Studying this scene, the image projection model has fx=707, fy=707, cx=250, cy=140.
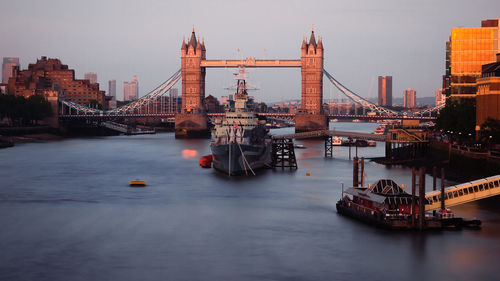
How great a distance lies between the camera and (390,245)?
25625mm

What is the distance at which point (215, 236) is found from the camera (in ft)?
92.8

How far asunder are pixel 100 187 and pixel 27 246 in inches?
654

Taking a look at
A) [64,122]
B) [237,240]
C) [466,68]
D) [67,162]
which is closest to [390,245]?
[237,240]

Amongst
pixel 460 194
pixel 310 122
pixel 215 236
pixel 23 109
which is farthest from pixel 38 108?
pixel 460 194

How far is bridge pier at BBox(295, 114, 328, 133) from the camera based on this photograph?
11812 cm

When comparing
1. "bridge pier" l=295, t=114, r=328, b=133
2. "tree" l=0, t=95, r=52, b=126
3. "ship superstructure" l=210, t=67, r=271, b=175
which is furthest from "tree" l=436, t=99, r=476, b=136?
"tree" l=0, t=95, r=52, b=126

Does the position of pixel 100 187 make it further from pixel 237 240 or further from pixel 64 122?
pixel 64 122

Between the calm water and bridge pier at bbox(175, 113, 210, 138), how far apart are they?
6914 centimetres

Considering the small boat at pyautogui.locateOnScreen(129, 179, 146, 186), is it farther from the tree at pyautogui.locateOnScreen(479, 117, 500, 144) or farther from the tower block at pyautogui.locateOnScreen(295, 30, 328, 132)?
the tower block at pyautogui.locateOnScreen(295, 30, 328, 132)

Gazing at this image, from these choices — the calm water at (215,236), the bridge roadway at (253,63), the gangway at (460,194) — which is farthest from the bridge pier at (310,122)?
the gangway at (460,194)

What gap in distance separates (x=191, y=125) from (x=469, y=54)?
174ft

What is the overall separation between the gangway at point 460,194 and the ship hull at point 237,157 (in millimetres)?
19509

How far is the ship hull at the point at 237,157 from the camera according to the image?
4684cm

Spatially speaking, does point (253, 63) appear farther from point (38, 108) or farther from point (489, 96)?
point (489, 96)
